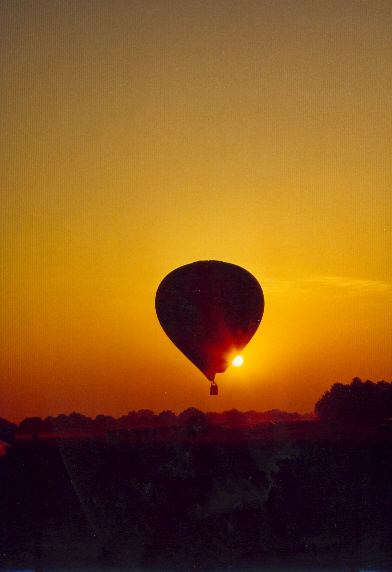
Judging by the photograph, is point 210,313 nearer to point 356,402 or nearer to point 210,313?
point 210,313

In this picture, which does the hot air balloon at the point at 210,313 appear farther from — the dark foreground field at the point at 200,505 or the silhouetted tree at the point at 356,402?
the silhouetted tree at the point at 356,402

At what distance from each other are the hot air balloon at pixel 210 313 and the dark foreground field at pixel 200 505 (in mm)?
6565

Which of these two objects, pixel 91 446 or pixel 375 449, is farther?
pixel 91 446

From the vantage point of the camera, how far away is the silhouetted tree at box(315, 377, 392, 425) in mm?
125900

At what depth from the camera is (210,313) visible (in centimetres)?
4250

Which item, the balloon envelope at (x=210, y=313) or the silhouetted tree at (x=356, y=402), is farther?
the silhouetted tree at (x=356, y=402)

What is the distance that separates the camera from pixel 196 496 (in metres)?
41.7

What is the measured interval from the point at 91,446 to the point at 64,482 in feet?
23.7

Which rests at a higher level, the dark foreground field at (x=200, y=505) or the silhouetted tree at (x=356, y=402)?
the silhouetted tree at (x=356, y=402)

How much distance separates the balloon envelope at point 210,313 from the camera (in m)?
42.5

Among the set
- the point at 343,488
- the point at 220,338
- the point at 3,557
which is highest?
the point at 220,338

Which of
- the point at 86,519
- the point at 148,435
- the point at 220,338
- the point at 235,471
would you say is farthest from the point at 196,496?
the point at 148,435

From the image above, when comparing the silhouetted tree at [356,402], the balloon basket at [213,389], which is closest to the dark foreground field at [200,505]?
the balloon basket at [213,389]

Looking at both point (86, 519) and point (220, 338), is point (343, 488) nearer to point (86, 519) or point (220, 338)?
point (220, 338)
